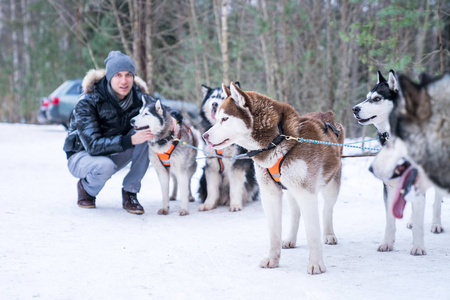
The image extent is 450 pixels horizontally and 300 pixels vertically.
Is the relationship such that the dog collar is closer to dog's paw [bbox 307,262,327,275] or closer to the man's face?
dog's paw [bbox 307,262,327,275]

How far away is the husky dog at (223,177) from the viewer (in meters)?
4.76

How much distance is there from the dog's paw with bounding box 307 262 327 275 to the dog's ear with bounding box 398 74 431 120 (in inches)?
46.5

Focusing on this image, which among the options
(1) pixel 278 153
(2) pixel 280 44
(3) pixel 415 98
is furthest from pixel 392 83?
(2) pixel 280 44

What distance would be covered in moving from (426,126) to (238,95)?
3.76 ft

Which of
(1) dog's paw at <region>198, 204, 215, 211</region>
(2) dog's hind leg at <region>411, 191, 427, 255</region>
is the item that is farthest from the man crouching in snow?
(2) dog's hind leg at <region>411, 191, 427, 255</region>

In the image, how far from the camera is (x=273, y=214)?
275 cm

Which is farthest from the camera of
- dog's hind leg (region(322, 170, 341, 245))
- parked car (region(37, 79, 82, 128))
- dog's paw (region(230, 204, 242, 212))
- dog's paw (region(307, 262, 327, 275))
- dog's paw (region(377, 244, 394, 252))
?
parked car (region(37, 79, 82, 128))

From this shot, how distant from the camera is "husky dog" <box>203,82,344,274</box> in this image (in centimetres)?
256

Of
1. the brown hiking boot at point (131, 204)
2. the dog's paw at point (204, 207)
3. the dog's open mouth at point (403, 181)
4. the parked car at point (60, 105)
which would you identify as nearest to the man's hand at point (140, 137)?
the brown hiking boot at point (131, 204)

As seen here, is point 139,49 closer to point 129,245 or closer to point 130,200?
point 130,200

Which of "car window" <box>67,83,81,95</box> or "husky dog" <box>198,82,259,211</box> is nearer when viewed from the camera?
"husky dog" <box>198,82,259,211</box>

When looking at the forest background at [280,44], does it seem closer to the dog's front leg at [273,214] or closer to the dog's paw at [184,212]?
the dog's front leg at [273,214]

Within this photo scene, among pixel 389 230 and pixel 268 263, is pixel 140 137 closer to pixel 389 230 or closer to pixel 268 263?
pixel 268 263

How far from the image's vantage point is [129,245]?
10.7ft
